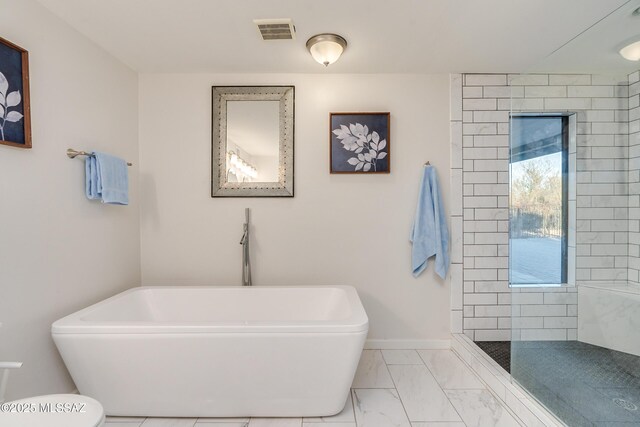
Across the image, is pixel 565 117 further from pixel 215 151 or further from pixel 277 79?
pixel 215 151

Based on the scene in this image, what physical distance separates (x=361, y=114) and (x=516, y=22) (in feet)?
3.78

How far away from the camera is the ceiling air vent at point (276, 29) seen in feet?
6.20

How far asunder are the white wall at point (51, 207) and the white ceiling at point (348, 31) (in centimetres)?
22

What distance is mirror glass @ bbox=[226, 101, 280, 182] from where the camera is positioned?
2.62 metres

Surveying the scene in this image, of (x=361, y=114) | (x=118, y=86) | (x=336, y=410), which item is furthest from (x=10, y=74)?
(x=336, y=410)

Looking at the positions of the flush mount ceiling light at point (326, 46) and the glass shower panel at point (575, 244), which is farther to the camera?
the flush mount ceiling light at point (326, 46)

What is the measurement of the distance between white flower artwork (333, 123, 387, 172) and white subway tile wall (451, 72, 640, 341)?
650 mm

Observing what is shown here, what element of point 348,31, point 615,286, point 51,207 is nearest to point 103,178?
point 51,207

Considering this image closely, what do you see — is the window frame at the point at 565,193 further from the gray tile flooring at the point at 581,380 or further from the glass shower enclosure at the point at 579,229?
the gray tile flooring at the point at 581,380

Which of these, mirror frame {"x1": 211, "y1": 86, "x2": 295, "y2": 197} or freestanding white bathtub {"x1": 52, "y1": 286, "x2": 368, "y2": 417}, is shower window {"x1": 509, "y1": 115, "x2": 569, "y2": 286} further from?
mirror frame {"x1": 211, "y1": 86, "x2": 295, "y2": 197}

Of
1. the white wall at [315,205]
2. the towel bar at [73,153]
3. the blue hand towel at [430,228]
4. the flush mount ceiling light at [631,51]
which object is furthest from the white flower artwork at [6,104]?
the flush mount ceiling light at [631,51]

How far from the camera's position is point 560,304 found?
82.2 inches

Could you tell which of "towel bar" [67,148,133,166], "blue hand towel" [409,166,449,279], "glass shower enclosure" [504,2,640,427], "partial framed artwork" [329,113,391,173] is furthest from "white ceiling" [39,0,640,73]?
"blue hand towel" [409,166,449,279]

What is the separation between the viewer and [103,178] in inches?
78.7
